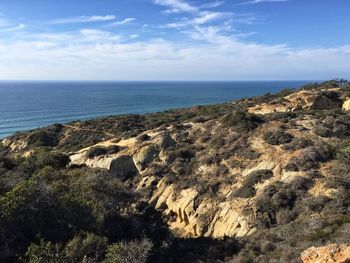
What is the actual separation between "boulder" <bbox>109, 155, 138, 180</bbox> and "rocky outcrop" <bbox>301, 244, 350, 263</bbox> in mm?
19060

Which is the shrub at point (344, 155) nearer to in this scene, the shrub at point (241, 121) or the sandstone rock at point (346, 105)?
the shrub at point (241, 121)

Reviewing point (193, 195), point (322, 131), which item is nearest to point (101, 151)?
point (193, 195)

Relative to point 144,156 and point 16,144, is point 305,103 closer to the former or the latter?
point 144,156

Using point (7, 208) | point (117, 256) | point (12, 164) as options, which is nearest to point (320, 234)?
point (117, 256)

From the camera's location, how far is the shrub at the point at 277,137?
2802 cm

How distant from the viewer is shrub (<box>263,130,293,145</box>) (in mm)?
28025

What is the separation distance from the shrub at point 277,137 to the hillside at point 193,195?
9cm

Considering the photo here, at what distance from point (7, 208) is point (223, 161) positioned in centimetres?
1714

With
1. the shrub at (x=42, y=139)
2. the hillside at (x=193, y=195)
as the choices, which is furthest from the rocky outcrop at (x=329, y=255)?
the shrub at (x=42, y=139)

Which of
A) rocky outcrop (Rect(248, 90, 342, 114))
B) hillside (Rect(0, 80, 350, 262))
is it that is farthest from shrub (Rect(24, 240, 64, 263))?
rocky outcrop (Rect(248, 90, 342, 114))

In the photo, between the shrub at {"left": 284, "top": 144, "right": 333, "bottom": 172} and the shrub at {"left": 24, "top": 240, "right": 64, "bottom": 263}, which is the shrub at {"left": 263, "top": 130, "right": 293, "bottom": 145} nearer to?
the shrub at {"left": 284, "top": 144, "right": 333, "bottom": 172}

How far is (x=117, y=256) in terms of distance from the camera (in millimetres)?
12500

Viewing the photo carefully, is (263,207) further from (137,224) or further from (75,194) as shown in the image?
(75,194)

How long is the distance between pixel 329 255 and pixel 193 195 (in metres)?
13.3
